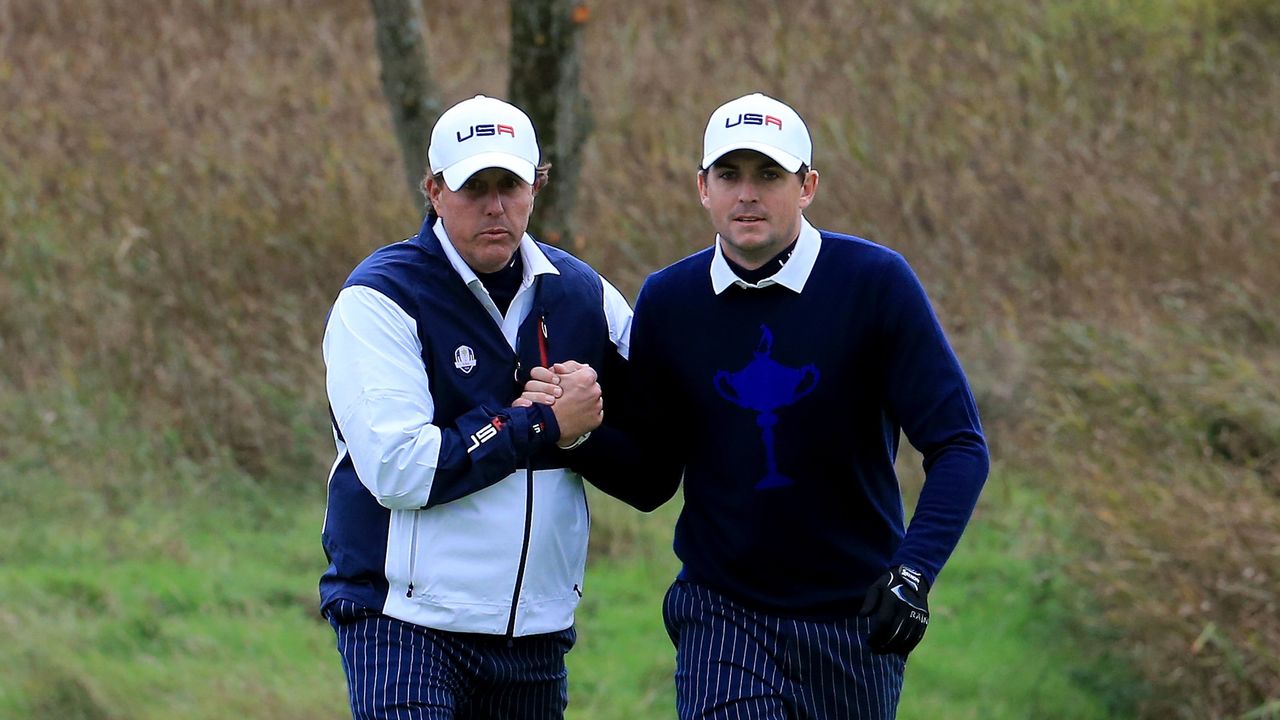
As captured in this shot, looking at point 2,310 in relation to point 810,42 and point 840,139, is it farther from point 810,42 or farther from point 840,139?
point 810,42

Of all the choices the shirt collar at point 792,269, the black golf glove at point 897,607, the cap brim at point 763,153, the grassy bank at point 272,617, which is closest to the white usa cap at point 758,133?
the cap brim at point 763,153

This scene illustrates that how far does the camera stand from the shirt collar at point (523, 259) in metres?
3.93

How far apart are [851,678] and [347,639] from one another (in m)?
1.26

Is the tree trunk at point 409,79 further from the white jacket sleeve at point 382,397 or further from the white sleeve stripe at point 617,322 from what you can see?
the white jacket sleeve at point 382,397

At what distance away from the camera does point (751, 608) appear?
402 centimetres

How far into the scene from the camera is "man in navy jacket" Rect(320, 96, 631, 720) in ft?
12.2

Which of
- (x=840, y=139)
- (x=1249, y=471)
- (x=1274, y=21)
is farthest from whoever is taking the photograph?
(x=1274, y=21)

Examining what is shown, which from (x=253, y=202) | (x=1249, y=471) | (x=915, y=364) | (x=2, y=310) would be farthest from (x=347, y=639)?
(x=253, y=202)

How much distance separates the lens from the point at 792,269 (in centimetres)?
398

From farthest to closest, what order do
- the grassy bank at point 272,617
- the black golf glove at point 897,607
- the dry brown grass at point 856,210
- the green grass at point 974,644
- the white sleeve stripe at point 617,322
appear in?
the dry brown grass at point 856,210, the green grass at point 974,644, the grassy bank at point 272,617, the white sleeve stripe at point 617,322, the black golf glove at point 897,607

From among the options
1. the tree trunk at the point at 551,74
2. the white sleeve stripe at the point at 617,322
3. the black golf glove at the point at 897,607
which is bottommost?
the black golf glove at the point at 897,607

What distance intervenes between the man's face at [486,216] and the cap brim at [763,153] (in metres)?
0.48

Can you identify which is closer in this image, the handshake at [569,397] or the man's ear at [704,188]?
the handshake at [569,397]

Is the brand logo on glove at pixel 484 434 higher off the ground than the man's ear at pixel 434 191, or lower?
lower
